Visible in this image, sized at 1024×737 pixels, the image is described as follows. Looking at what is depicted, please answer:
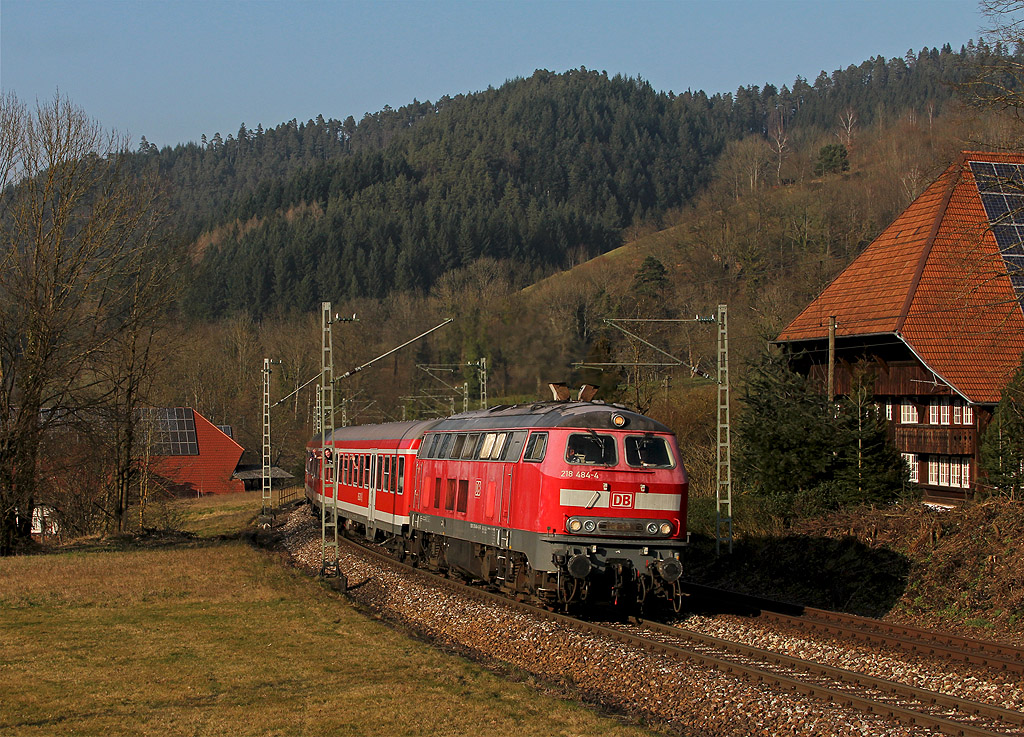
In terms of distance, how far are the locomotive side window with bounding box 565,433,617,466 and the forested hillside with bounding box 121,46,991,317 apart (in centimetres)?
7145

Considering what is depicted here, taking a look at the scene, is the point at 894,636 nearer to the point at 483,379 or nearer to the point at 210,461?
the point at 483,379

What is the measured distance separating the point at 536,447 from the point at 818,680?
593 cm

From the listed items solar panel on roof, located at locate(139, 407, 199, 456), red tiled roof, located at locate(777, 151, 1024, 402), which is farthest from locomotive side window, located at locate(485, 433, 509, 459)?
solar panel on roof, located at locate(139, 407, 199, 456)

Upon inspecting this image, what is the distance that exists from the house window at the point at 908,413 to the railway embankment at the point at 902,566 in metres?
12.2

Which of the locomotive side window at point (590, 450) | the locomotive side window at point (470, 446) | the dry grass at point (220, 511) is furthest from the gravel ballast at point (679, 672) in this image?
the dry grass at point (220, 511)

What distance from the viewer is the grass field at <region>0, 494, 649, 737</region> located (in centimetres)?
1070

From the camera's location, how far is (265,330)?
347ft

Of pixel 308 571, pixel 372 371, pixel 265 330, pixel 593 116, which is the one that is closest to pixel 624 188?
pixel 593 116

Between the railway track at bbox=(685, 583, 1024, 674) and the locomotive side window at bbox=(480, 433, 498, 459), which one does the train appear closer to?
the locomotive side window at bbox=(480, 433, 498, 459)

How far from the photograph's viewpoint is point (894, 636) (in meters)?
15.4

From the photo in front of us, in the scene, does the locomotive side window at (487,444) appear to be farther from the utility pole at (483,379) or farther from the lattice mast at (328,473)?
the utility pole at (483,379)

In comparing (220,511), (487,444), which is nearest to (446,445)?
(487,444)

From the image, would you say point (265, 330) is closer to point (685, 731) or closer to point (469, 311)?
point (469, 311)

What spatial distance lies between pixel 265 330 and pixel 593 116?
341 ft
